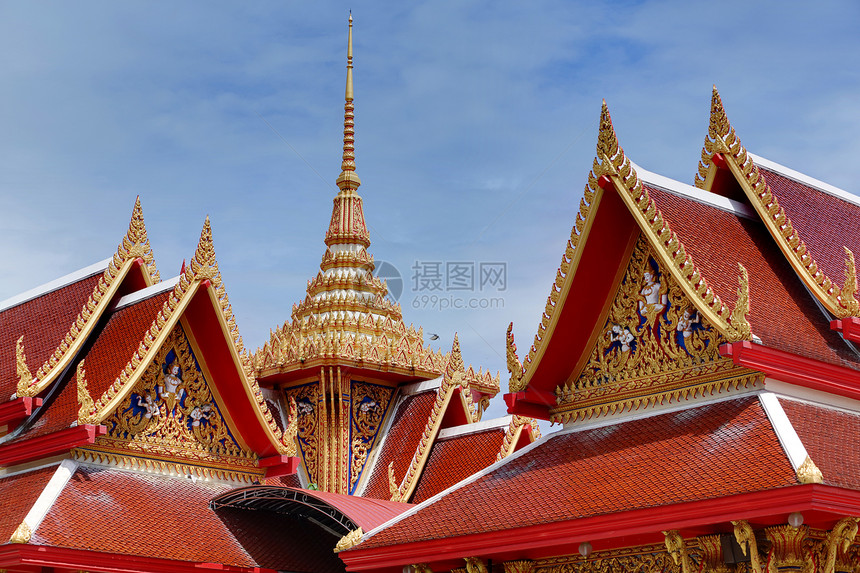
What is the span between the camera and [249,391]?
14.7 meters

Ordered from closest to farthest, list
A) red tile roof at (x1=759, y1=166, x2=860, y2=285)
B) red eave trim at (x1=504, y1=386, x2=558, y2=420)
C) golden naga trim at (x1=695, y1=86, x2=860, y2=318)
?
golden naga trim at (x1=695, y1=86, x2=860, y2=318)
red tile roof at (x1=759, y1=166, x2=860, y2=285)
red eave trim at (x1=504, y1=386, x2=558, y2=420)

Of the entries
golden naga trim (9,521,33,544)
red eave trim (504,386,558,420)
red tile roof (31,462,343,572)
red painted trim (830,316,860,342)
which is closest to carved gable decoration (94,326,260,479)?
red tile roof (31,462,343,572)

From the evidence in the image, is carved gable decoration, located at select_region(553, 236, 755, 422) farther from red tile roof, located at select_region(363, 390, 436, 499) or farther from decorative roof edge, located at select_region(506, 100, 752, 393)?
red tile roof, located at select_region(363, 390, 436, 499)

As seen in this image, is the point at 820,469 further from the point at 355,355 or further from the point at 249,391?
the point at 355,355

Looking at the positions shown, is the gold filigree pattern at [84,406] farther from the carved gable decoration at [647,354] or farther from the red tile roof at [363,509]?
the carved gable decoration at [647,354]

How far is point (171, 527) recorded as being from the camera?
13195 millimetres

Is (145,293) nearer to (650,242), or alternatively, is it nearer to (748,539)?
(650,242)

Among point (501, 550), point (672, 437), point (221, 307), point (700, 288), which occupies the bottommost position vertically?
point (501, 550)

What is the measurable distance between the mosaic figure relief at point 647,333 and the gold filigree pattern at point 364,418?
6109mm

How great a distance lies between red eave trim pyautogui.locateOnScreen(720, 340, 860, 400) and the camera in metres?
9.88

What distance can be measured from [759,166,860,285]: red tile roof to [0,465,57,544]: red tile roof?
8241mm

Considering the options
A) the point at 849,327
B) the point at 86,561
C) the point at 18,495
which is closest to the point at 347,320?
the point at 18,495

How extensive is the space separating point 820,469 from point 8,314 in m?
12.1

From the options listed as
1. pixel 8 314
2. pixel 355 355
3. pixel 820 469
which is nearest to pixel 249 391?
pixel 355 355
